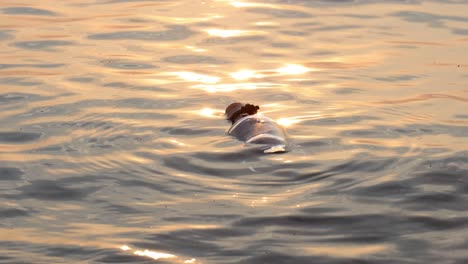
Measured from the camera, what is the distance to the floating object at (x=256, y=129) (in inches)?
303

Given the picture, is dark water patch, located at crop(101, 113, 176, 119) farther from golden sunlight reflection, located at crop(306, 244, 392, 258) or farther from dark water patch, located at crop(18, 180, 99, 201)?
golden sunlight reflection, located at crop(306, 244, 392, 258)

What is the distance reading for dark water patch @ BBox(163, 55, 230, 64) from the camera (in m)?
10.5

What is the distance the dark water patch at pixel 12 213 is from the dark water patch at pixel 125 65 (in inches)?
153

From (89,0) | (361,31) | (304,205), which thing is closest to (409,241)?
(304,205)

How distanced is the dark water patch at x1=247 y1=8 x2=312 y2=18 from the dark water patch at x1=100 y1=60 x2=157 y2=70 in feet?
9.21

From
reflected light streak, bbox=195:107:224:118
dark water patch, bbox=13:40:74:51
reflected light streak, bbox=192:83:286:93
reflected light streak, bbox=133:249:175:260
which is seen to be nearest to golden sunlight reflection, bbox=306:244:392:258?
reflected light streak, bbox=133:249:175:260

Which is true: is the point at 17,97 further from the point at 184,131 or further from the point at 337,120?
the point at 337,120

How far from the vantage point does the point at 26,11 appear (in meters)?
12.5

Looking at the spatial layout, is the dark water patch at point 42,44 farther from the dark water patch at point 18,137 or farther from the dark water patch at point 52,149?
the dark water patch at point 52,149

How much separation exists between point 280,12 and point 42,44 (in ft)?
10.8

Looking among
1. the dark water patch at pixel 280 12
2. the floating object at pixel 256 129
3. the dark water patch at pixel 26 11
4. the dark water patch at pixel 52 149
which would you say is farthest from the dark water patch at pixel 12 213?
the dark water patch at pixel 280 12

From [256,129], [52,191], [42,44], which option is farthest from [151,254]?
[42,44]

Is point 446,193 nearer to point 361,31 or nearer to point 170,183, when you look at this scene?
point 170,183

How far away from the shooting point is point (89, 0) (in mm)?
13070
